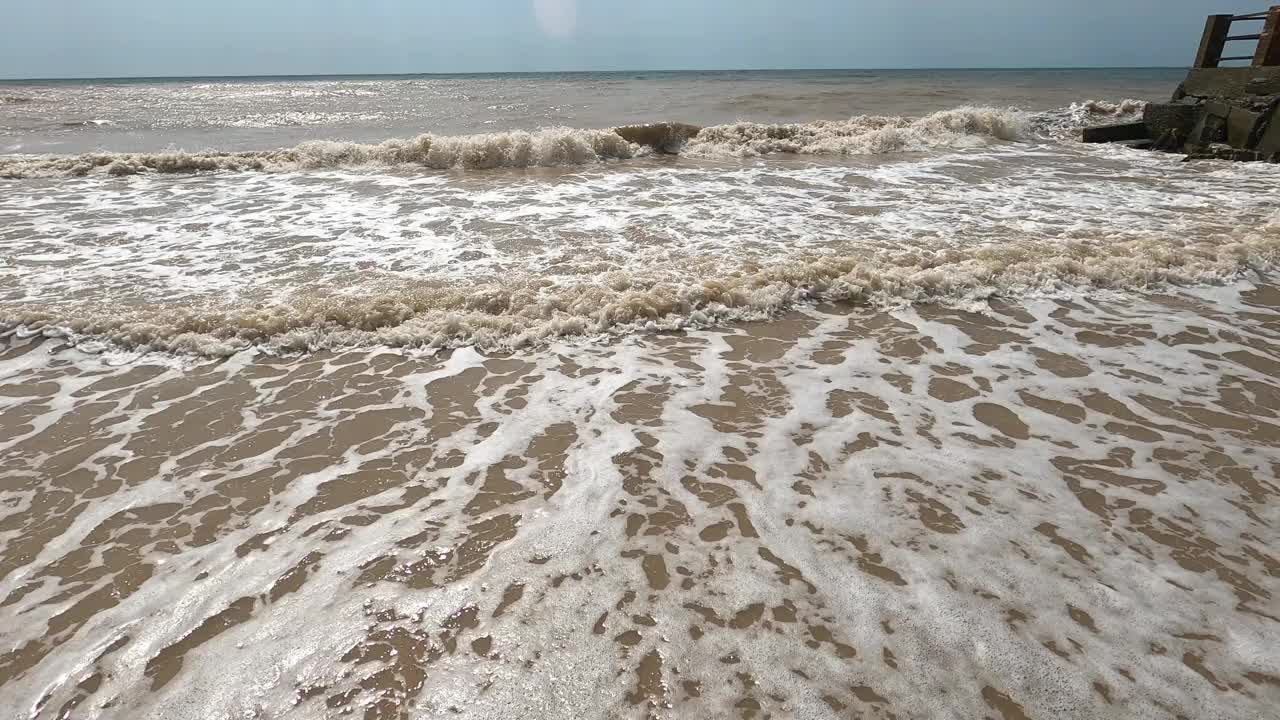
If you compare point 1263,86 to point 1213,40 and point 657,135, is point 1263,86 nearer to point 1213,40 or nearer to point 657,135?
point 1213,40

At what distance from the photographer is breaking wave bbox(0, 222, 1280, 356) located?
196 inches

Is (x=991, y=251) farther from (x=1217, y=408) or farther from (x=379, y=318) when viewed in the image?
(x=379, y=318)

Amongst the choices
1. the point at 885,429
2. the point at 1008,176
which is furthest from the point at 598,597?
the point at 1008,176

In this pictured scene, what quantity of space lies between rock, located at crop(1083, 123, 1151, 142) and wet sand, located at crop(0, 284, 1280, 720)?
14.3 m

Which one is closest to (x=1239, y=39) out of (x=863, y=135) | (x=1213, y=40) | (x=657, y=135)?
(x=1213, y=40)

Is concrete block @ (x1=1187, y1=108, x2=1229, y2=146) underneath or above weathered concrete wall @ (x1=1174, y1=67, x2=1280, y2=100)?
underneath

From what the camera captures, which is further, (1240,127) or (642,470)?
(1240,127)

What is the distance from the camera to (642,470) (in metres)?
3.40

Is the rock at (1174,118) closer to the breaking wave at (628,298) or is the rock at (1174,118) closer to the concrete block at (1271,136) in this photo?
the concrete block at (1271,136)

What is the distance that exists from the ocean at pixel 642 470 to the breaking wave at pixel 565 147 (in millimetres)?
6152

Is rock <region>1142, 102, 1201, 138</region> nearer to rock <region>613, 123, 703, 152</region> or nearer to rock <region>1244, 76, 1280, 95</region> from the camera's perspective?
rock <region>1244, 76, 1280, 95</region>

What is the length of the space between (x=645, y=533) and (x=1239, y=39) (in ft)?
63.8

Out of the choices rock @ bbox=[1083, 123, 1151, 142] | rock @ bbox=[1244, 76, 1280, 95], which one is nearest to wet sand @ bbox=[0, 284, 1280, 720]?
rock @ bbox=[1244, 76, 1280, 95]

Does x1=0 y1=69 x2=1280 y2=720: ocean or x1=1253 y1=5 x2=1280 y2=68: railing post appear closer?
x1=0 y1=69 x2=1280 y2=720: ocean
